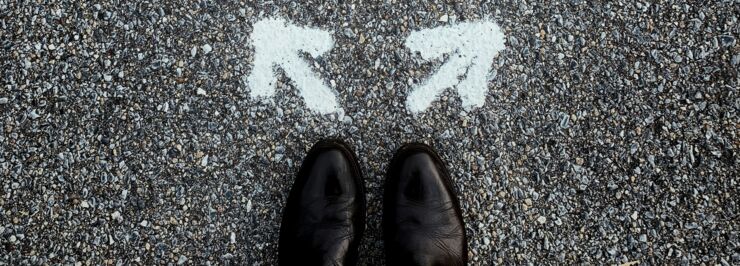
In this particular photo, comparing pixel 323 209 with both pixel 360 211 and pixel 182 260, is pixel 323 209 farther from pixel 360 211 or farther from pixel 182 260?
pixel 182 260

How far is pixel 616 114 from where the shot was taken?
202 centimetres

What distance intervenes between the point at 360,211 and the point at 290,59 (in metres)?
0.72

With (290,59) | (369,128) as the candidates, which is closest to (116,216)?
(290,59)

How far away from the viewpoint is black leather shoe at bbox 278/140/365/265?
192 cm

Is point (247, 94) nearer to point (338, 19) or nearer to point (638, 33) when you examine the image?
point (338, 19)

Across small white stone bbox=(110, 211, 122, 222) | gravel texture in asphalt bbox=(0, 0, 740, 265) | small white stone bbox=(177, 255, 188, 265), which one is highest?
gravel texture in asphalt bbox=(0, 0, 740, 265)

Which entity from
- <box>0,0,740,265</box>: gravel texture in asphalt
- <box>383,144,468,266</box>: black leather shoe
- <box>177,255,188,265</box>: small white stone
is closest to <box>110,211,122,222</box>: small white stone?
<box>0,0,740,265</box>: gravel texture in asphalt

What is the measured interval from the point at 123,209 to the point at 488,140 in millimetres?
1569

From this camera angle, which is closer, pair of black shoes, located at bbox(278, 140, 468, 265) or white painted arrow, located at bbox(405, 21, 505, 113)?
pair of black shoes, located at bbox(278, 140, 468, 265)

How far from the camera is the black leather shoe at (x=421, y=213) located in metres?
1.90

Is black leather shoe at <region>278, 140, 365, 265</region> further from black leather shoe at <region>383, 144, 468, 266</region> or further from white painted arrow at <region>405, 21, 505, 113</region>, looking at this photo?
white painted arrow at <region>405, 21, 505, 113</region>

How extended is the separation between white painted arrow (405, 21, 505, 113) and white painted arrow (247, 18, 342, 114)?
37 centimetres

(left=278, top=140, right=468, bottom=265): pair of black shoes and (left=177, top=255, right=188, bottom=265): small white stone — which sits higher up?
(left=278, top=140, right=468, bottom=265): pair of black shoes

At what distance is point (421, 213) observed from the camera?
6.45ft
